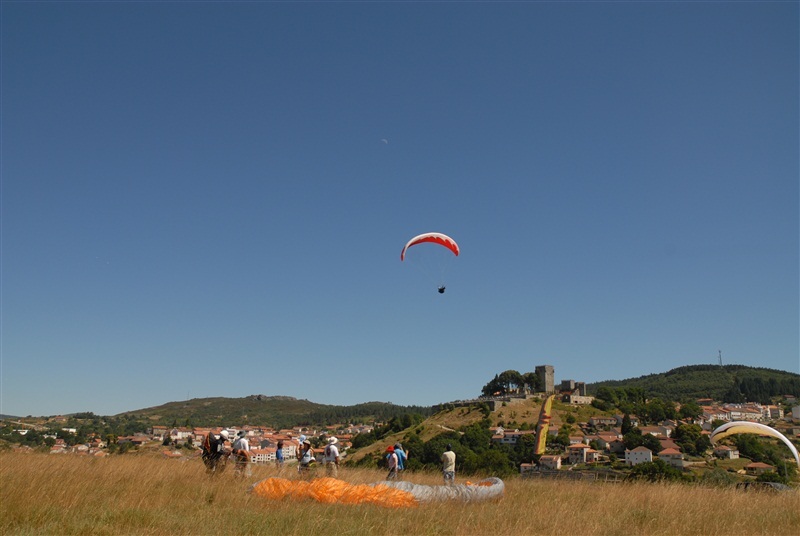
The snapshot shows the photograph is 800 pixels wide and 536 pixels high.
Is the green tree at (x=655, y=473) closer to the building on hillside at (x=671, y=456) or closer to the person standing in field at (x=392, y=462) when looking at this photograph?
the person standing in field at (x=392, y=462)

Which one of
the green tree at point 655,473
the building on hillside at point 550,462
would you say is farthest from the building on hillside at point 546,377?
the green tree at point 655,473

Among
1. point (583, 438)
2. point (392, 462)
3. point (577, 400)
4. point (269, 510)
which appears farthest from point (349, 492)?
point (577, 400)

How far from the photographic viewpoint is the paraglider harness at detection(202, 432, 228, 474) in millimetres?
10636

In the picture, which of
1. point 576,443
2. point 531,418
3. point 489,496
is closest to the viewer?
point 489,496

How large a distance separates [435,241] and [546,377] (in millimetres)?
109725

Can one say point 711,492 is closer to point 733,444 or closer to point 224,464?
point 224,464

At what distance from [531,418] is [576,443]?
794 inches

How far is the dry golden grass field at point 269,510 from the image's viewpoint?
21.3 feet

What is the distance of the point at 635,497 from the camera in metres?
10.3

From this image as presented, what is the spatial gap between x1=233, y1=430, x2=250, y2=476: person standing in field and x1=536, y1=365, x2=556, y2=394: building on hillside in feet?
394

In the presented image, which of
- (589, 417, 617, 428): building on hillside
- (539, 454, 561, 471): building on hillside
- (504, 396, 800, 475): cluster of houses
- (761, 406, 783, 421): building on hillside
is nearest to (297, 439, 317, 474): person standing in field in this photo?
(504, 396, 800, 475): cluster of houses

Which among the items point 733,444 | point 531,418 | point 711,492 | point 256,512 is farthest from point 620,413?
point 256,512

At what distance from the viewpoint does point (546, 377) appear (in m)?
126

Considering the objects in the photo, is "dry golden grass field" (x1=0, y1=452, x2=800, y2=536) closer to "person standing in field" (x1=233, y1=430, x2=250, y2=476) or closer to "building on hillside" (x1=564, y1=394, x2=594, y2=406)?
"person standing in field" (x1=233, y1=430, x2=250, y2=476)
